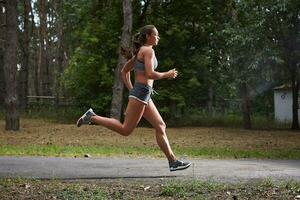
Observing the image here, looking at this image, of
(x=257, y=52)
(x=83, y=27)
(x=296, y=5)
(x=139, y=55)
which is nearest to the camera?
(x=139, y=55)

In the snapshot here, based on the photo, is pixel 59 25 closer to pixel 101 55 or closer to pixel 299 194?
pixel 101 55

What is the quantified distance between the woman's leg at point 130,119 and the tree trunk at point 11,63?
47.8 ft

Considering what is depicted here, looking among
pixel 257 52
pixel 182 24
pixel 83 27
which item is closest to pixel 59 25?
pixel 83 27

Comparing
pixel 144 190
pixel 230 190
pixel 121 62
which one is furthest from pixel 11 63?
pixel 230 190

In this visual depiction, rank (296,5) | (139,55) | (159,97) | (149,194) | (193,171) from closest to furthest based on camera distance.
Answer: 1. (149,194)
2. (139,55)
3. (193,171)
4. (296,5)
5. (159,97)

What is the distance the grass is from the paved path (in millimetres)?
625

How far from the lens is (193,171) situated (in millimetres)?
8375

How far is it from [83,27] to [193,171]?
22.1 meters

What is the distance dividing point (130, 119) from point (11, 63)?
1497 centimetres

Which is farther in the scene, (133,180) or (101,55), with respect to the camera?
(101,55)

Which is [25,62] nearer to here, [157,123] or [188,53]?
[188,53]

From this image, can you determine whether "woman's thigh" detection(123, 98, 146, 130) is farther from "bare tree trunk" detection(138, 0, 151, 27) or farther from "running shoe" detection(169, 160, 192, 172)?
"bare tree trunk" detection(138, 0, 151, 27)

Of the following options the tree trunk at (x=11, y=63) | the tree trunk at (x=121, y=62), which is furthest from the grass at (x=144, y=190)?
the tree trunk at (x=121, y=62)

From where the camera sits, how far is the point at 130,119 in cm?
732
